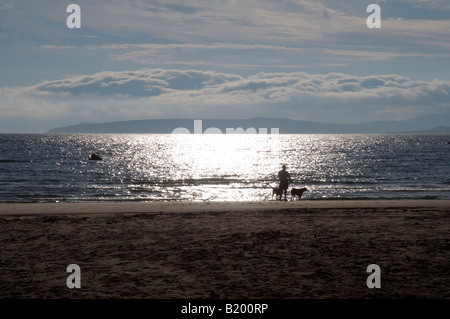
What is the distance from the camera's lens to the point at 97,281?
8859 mm

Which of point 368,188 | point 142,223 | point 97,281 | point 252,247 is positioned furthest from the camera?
point 368,188

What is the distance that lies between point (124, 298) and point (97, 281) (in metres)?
1.27

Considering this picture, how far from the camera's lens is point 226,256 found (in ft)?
35.1

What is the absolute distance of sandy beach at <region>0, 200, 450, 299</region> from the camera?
8.32m

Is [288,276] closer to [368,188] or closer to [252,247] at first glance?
[252,247]

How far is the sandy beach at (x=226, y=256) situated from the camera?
8.32 meters

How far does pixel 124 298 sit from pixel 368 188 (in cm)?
3600

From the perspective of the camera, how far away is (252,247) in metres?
11.7

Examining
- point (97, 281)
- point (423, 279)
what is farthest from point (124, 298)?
point (423, 279)
